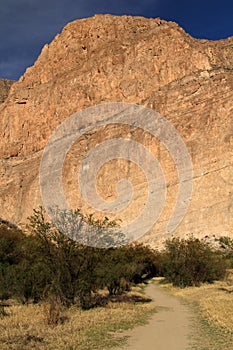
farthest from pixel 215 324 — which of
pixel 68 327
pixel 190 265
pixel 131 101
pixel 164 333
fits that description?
pixel 131 101

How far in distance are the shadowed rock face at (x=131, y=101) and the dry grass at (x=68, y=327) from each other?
42582 millimetres

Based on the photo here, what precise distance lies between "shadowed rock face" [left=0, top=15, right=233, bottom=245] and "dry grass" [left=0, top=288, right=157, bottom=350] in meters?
42.6

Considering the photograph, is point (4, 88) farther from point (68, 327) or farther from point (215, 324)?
point (215, 324)

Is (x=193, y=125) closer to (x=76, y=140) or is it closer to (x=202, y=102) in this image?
(x=202, y=102)

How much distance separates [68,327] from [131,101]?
76.7m

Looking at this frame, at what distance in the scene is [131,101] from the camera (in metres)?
84.7

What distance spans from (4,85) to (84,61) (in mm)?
52781

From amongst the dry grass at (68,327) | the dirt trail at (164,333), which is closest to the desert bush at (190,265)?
the dirt trail at (164,333)

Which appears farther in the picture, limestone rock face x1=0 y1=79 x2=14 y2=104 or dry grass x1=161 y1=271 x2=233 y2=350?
limestone rock face x1=0 y1=79 x2=14 y2=104

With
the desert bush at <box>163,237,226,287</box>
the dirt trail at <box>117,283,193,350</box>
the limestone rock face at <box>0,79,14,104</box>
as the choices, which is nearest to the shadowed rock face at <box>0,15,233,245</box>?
the limestone rock face at <box>0,79,14,104</box>

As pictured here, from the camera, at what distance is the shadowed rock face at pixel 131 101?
59.8 metres

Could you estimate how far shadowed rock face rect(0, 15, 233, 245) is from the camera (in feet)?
196

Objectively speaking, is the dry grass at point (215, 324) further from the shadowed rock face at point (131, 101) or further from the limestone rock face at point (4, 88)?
the limestone rock face at point (4, 88)

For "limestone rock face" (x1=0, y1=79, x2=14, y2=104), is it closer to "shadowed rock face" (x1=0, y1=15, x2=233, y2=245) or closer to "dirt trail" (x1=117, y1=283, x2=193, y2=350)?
"shadowed rock face" (x1=0, y1=15, x2=233, y2=245)
